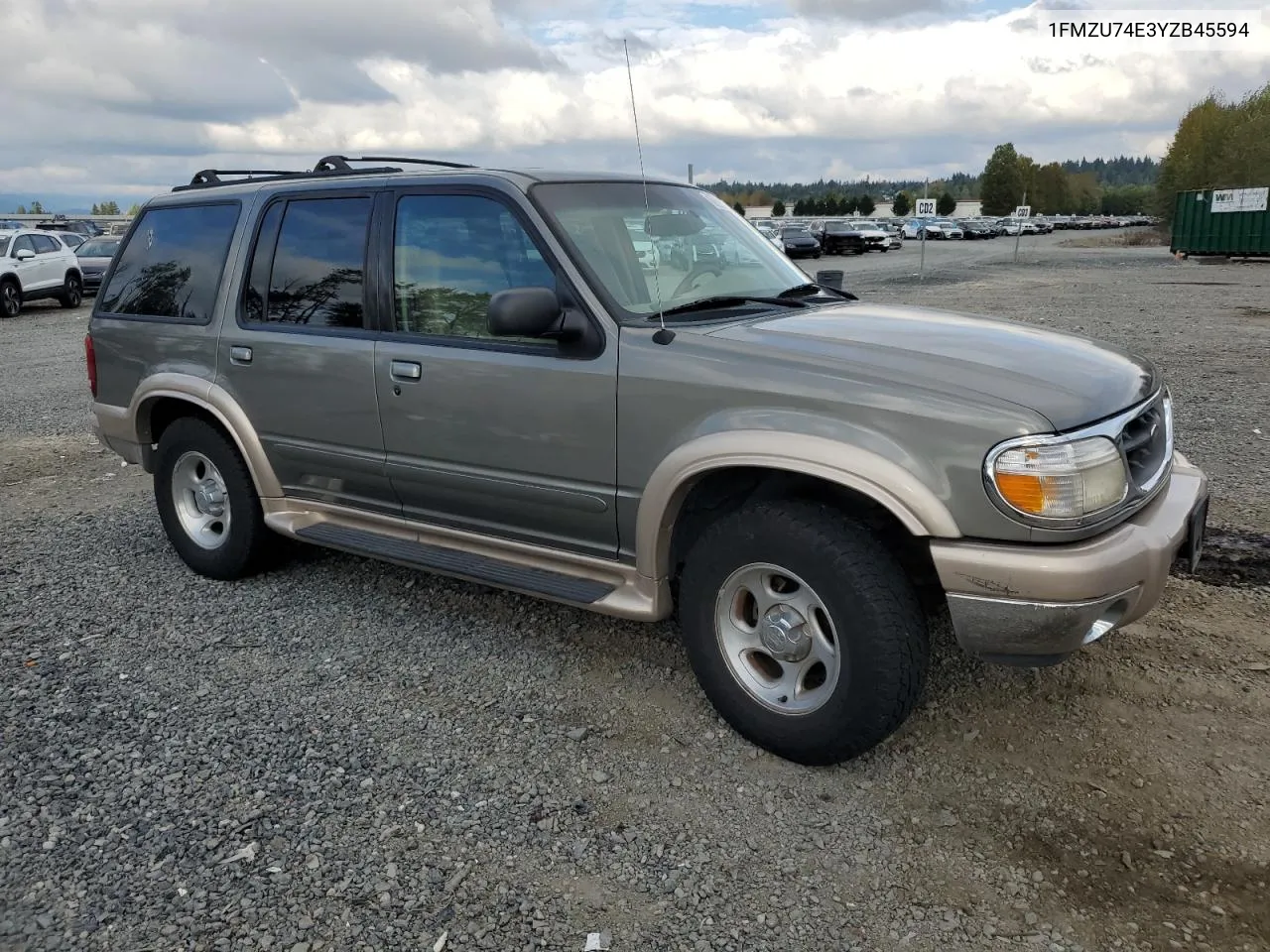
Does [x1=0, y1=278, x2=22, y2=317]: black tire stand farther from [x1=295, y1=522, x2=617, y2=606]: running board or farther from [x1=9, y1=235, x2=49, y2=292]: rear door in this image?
[x1=295, y1=522, x2=617, y2=606]: running board

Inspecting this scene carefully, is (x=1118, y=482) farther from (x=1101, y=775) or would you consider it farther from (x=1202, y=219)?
(x=1202, y=219)

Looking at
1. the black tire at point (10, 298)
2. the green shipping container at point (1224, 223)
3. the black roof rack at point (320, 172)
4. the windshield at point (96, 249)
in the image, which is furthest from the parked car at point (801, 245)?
the black roof rack at point (320, 172)

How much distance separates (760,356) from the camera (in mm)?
3221

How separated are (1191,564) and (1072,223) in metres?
103

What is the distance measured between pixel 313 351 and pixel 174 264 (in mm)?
1275

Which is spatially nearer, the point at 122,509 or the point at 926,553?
the point at 926,553

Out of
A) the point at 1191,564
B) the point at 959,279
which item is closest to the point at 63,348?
the point at 1191,564

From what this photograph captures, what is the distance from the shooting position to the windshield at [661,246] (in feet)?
12.2

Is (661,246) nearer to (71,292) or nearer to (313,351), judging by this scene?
(313,351)

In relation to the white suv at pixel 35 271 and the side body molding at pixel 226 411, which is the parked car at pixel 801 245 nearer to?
the white suv at pixel 35 271

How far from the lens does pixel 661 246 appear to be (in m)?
3.95

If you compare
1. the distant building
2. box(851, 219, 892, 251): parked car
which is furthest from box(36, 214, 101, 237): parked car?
the distant building

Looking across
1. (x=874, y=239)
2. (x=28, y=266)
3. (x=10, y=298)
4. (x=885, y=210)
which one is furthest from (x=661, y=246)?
(x=885, y=210)

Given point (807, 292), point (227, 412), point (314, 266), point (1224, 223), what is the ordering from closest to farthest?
point (807, 292)
point (314, 266)
point (227, 412)
point (1224, 223)
